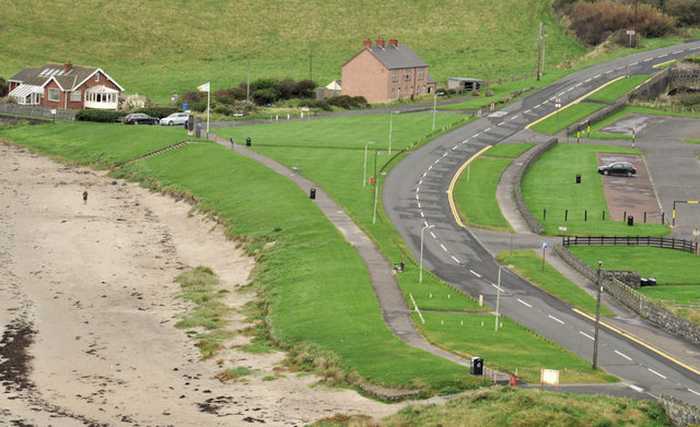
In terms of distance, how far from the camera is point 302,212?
372 ft

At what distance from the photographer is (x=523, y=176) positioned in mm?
136250

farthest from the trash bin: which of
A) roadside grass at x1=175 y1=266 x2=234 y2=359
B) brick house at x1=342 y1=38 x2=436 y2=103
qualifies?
brick house at x1=342 y1=38 x2=436 y2=103

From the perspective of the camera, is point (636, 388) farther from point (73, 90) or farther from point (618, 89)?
point (618, 89)

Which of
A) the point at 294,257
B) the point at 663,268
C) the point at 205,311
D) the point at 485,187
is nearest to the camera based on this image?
the point at 205,311

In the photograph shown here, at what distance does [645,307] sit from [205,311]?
89.4 ft

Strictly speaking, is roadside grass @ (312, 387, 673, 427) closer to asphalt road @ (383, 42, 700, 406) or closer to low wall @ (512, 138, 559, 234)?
asphalt road @ (383, 42, 700, 406)

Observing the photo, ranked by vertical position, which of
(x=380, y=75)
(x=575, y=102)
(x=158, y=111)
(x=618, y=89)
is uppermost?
(x=380, y=75)

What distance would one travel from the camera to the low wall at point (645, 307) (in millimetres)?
82750

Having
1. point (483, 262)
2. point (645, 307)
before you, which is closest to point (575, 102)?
point (483, 262)

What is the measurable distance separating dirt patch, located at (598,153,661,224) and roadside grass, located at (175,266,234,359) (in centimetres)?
3830

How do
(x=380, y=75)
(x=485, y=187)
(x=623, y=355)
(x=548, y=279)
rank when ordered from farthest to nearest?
(x=380, y=75) < (x=485, y=187) < (x=548, y=279) < (x=623, y=355)

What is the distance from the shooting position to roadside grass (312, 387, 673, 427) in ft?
211

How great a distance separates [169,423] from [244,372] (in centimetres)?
934

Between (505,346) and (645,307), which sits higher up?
(645,307)
